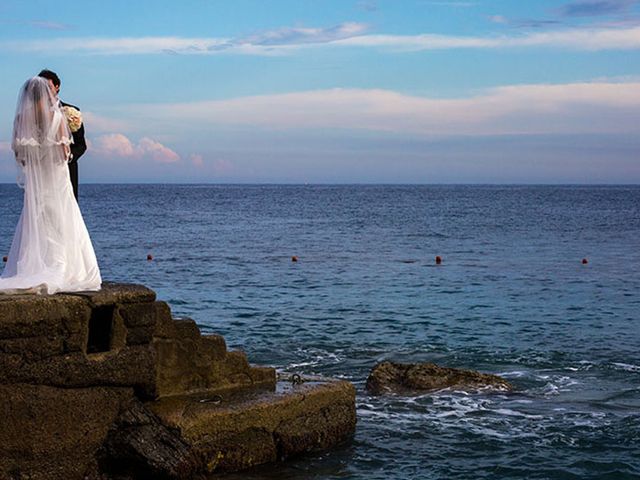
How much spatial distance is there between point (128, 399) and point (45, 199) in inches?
93.8

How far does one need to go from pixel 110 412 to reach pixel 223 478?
1.57 metres

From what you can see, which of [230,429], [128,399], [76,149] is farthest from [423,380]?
[76,149]

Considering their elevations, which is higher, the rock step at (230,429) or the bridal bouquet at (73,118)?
the bridal bouquet at (73,118)

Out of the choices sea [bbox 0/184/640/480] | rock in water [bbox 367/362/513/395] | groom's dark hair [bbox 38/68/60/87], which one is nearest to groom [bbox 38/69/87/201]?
groom's dark hair [bbox 38/68/60/87]

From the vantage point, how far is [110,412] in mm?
9727

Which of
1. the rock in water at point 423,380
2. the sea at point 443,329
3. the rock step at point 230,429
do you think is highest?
the rock step at point 230,429

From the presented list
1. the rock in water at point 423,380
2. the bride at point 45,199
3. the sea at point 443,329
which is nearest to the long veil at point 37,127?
the bride at point 45,199

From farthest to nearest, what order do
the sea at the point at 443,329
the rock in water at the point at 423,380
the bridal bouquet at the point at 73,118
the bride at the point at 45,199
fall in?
the rock in water at the point at 423,380, the sea at the point at 443,329, the bridal bouquet at the point at 73,118, the bride at the point at 45,199

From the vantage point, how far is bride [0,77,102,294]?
10.1 m

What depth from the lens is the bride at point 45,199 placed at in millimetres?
10141

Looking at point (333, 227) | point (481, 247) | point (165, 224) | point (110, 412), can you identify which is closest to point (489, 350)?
point (110, 412)

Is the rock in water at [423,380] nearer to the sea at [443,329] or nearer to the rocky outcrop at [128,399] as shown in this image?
the sea at [443,329]

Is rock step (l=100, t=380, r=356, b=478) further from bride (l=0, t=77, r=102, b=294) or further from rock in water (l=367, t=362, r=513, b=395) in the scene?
rock in water (l=367, t=362, r=513, b=395)

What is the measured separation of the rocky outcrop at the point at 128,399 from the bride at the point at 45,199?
1.85 feet
